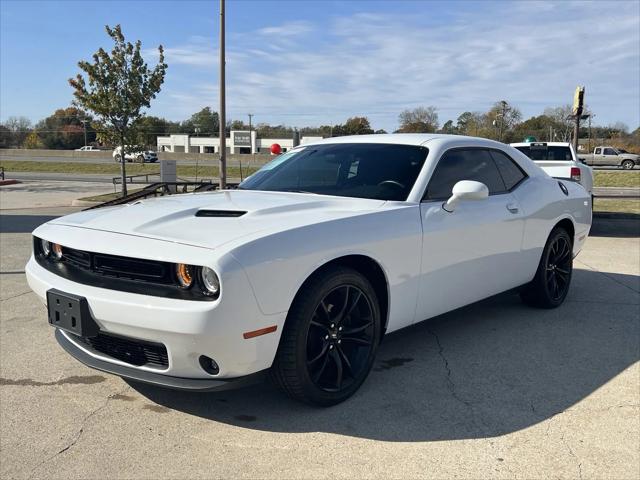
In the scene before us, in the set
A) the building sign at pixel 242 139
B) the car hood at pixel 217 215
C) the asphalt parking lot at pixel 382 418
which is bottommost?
the asphalt parking lot at pixel 382 418

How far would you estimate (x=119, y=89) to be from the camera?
723 inches

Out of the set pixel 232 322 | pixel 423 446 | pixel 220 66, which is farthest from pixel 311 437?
pixel 220 66

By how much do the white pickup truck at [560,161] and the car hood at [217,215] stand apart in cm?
836

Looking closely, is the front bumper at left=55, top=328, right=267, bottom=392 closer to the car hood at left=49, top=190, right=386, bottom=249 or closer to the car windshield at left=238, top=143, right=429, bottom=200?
the car hood at left=49, top=190, right=386, bottom=249

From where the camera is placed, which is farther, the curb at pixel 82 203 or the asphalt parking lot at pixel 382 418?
the curb at pixel 82 203

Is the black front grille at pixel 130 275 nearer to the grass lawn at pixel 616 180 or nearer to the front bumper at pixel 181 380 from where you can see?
the front bumper at pixel 181 380

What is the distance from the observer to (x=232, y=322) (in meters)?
2.71

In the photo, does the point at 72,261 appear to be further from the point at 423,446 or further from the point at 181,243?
the point at 423,446

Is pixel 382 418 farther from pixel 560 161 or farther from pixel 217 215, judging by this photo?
pixel 560 161

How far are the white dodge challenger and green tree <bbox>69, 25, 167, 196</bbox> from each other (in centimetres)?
1526

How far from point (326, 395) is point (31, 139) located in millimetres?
96828

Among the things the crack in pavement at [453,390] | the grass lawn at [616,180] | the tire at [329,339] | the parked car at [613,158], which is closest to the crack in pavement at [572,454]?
the crack in pavement at [453,390]

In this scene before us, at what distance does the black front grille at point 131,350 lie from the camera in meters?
2.89

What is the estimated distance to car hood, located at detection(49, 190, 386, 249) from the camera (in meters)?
2.94
